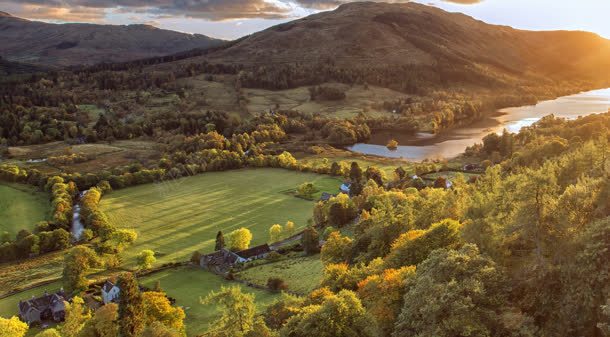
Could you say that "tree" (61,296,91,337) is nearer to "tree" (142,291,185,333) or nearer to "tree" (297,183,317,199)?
"tree" (142,291,185,333)

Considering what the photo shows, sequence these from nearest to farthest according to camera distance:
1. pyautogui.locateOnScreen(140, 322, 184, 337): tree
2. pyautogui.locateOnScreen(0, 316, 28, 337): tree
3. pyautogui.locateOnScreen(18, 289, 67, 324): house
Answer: pyautogui.locateOnScreen(140, 322, 184, 337): tree < pyautogui.locateOnScreen(0, 316, 28, 337): tree < pyautogui.locateOnScreen(18, 289, 67, 324): house

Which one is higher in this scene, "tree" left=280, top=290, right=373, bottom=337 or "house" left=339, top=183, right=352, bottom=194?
"tree" left=280, top=290, right=373, bottom=337

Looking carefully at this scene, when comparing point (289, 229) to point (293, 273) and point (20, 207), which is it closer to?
point (293, 273)

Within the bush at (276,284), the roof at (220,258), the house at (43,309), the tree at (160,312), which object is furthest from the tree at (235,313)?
Result: the roof at (220,258)

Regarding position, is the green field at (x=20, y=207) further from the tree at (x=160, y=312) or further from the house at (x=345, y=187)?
the house at (x=345, y=187)

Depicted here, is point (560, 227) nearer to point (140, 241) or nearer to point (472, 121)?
point (140, 241)

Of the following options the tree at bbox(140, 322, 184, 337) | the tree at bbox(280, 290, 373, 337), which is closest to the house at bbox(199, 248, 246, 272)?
the tree at bbox(140, 322, 184, 337)
